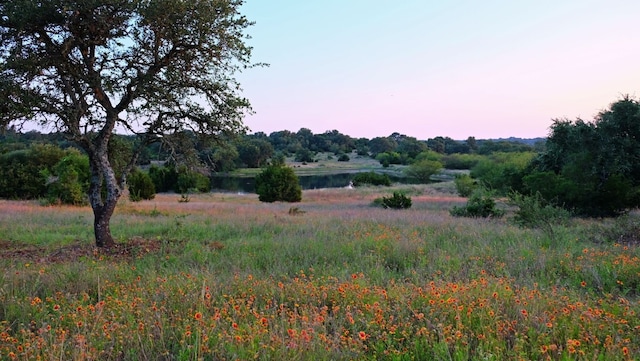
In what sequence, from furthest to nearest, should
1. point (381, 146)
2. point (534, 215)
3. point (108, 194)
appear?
point (381, 146)
point (534, 215)
point (108, 194)

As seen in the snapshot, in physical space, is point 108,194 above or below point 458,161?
below

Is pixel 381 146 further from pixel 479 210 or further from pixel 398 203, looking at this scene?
pixel 479 210

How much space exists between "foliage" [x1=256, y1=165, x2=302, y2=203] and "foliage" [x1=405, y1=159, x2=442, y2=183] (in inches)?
1768

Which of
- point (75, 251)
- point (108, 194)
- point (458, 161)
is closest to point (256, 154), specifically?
point (458, 161)

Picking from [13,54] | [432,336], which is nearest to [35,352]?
[432,336]

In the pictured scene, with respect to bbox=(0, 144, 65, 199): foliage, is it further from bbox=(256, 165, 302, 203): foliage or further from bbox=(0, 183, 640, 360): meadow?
bbox=(0, 183, 640, 360): meadow

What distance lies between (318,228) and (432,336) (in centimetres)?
936

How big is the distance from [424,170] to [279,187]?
1853 inches

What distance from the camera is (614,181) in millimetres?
20859

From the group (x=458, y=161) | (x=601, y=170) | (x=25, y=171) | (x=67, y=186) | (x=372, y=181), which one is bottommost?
(x=372, y=181)

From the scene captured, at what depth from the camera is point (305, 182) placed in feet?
266

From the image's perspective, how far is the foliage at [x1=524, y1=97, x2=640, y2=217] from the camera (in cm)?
2097

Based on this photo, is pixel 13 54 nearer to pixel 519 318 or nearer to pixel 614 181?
pixel 519 318

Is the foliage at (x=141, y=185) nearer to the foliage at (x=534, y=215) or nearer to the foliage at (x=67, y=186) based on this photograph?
the foliage at (x=67, y=186)
